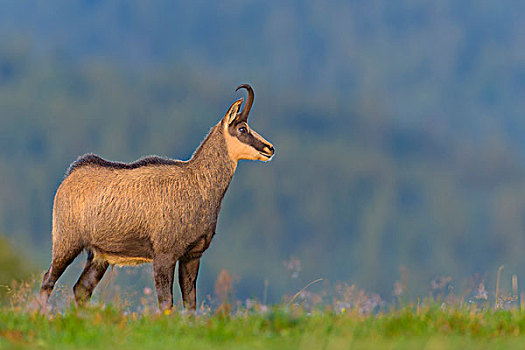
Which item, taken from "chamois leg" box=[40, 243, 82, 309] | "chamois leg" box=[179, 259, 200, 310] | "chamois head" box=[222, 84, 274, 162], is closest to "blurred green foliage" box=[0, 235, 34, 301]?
"chamois leg" box=[40, 243, 82, 309]

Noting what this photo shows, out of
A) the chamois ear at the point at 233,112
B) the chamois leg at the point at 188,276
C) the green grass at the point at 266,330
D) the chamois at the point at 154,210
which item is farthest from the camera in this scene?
the chamois ear at the point at 233,112

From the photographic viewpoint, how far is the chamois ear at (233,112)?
10422 mm

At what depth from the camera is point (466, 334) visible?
7.62 meters

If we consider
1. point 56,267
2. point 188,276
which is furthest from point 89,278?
point 188,276

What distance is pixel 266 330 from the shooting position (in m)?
7.44

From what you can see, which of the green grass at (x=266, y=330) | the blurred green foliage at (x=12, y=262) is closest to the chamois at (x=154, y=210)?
the green grass at (x=266, y=330)

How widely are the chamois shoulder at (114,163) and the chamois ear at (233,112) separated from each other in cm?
114

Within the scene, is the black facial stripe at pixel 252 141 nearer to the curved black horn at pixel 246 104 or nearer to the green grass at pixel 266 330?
the curved black horn at pixel 246 104

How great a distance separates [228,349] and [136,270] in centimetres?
499

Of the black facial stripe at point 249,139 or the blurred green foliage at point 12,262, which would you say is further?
the blurred green foliage at point 12,262

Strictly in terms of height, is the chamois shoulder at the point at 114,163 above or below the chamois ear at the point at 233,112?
below

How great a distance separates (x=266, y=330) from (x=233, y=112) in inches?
165

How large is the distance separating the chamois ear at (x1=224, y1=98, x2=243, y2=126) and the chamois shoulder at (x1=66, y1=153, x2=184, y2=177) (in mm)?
1142

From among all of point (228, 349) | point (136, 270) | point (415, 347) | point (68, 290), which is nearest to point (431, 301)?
point (415, 347)
